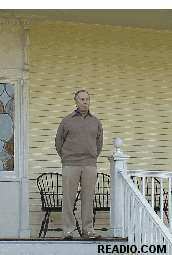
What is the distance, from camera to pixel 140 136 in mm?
7445

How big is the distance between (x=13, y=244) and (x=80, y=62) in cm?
337

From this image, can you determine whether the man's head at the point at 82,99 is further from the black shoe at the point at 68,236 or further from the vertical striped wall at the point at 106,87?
the vertical striped wall at the point at 106,87

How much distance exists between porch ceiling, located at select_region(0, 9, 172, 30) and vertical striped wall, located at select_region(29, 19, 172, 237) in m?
0.16

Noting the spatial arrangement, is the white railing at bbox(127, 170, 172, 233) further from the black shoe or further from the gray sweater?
the black shoe

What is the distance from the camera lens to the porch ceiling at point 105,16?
6.83 meters

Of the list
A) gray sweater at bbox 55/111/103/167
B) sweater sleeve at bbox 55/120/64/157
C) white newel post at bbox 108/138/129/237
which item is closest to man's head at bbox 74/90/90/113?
gray sweater at bbox 55/111/103/167

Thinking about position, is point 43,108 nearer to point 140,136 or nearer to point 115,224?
point 140,136

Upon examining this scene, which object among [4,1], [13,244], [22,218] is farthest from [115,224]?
[4,1]

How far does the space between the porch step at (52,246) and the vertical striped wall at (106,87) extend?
219 cm

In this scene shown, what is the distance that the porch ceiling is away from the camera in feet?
22.4

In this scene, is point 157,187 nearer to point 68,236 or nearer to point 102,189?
point 102,189

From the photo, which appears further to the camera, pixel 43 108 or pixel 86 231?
pixel 43 108

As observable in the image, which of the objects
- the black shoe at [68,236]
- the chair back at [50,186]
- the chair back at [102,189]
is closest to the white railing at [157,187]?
the chair back at [102,189]

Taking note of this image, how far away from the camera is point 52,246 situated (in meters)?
4.79
